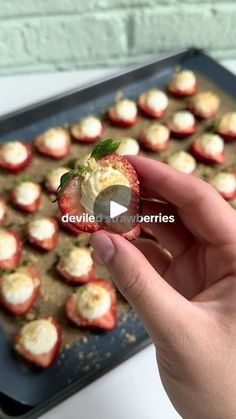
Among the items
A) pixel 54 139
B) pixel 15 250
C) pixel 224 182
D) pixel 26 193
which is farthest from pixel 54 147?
pixel 224 182

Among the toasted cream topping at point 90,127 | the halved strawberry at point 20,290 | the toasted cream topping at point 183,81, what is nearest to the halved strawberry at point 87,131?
the toasted cream topping at point 90,127

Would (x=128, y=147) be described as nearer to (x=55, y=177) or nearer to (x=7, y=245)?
(x=55, y=177)

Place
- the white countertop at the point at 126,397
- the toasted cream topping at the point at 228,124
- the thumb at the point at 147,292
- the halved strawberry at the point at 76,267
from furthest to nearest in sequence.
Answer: the toasted cream topping at the point at 228,124
the halved strawberry at the point at 76,267
the white countertop at the point at 126,397
the thumb at the point at 147,292

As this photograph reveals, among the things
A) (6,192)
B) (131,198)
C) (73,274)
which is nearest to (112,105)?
(6,192)

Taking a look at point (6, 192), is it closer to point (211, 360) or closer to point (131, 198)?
point (131, 198)

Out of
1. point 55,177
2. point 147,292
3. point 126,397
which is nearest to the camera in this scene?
point 147,292

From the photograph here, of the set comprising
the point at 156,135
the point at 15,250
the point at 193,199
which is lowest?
the point at 15,250

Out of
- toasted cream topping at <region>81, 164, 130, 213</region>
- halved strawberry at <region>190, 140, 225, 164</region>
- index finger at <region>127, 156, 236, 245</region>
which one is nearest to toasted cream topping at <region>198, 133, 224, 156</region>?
halved strawberry at <region>190, 140, 225, 164</region>

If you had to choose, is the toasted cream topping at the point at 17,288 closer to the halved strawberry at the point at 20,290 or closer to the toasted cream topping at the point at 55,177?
the halved strawberry at the point at 20,290
